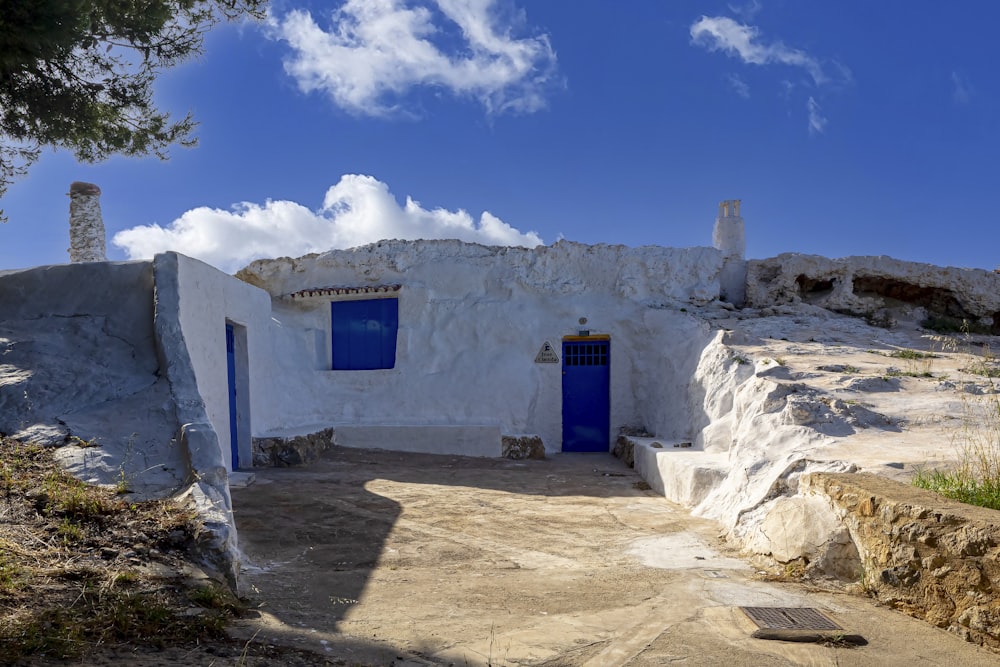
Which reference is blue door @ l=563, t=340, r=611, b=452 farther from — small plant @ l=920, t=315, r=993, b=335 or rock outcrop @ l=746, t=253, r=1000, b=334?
small plant @ l=920, t=315, r=993, b=335

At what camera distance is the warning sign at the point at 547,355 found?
492 inches

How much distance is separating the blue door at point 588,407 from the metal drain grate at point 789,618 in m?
8.70

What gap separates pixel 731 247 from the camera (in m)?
14.7

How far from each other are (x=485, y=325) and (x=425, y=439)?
2.73 m

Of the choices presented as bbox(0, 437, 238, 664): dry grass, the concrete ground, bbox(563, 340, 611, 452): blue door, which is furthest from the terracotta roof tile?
bbox(0, 437, 238, 664): dry grass

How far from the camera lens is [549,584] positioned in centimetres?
427

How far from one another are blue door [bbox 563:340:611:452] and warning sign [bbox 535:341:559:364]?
334mm

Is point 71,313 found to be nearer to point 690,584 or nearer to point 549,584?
point 549,584

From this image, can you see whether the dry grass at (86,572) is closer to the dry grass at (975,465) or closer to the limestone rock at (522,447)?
the dry grass at (975,465)

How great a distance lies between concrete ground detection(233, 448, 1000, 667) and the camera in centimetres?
305

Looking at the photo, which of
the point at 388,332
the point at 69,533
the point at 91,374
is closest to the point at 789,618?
the point at 69,533

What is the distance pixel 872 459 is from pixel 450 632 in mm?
3627

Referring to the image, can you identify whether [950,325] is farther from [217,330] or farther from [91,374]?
[91,374]

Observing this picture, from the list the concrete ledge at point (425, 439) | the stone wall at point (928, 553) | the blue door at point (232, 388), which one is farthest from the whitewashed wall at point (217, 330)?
the stone wall at point (928, 553)
